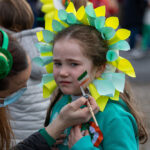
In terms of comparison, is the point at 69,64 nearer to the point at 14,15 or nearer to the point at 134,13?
the point at 14,15

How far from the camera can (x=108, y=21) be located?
1.91 m

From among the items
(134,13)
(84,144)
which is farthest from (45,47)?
(134,13)

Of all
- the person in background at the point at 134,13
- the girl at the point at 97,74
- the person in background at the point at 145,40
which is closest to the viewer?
the girl at the point at 97,74

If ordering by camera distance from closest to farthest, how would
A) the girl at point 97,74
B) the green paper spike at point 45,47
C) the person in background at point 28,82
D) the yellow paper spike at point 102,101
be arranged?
1. the girl at point 97,74
2. the yellow paper spike at point 102,101
3. the green paper spike at point 45,47
4. the person in background at point 28,82

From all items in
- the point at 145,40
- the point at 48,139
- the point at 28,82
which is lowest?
the point at 145,40

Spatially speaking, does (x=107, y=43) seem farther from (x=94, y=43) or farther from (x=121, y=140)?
(x=121, y=140)

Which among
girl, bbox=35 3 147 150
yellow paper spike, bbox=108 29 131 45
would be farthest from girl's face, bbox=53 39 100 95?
yellow paper spike, bbox=108 29 131 45

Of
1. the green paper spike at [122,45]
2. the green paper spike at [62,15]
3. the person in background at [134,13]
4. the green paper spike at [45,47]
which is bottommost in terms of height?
the person in background at [134,13]

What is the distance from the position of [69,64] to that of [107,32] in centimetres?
30

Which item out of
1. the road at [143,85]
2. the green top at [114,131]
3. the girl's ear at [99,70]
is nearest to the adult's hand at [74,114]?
the green top at [114,131]

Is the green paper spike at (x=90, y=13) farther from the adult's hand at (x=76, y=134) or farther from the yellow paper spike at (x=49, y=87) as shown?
the adult's hand at (x=76, y=134)

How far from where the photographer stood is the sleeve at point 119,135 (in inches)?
68.7

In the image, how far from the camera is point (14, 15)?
2.85 m

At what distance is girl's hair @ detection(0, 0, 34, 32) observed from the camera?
9.36ft
